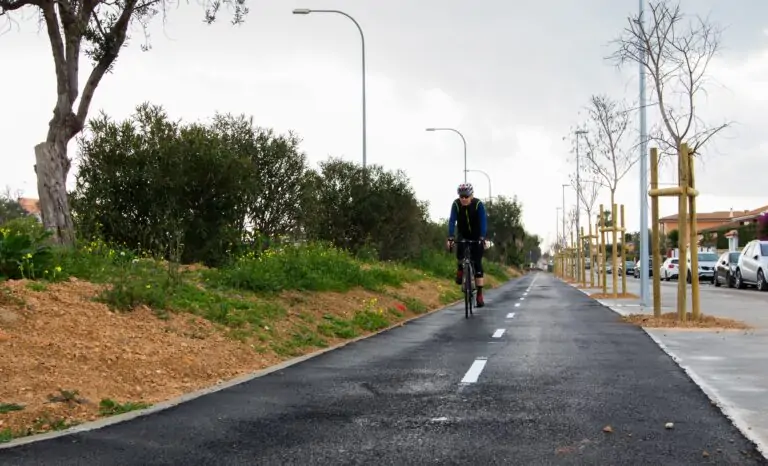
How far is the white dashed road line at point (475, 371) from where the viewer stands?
6930 millimetres

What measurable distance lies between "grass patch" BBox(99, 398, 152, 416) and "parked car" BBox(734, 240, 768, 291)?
2587 cm

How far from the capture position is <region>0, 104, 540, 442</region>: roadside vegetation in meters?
6.50

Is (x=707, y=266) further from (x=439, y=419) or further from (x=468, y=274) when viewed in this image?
(x=439, y=419)

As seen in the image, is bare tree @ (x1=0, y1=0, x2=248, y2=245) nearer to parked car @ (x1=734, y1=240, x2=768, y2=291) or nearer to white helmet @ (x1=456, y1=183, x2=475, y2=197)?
white helmet @ (x1=456, y1=183, x2=475, y2=197)

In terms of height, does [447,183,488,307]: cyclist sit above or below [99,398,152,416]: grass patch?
above

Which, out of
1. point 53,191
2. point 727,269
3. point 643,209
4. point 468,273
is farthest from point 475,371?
point 727,269

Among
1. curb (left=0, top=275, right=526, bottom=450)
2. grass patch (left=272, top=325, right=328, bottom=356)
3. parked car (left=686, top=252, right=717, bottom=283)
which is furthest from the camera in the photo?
parked car (left=686, top=252, right=717, bottom=283)

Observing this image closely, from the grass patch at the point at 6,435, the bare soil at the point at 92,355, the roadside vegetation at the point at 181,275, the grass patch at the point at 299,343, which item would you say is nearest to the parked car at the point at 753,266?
the roadside vegetation at the point at 181,275

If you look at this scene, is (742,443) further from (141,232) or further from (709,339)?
(141,232)

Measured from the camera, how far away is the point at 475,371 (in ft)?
24.3

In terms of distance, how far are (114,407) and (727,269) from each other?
30.3 m

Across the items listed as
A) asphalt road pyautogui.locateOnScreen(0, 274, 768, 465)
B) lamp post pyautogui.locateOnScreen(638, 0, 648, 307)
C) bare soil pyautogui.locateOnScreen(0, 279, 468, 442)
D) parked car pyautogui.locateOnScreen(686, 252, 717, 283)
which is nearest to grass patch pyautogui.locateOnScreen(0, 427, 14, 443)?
bare soil pyautogui.locateOnScreen(0, 279, 468, 442)

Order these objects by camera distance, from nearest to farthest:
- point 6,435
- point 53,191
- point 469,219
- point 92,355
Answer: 1. point 6,435
2. point 92,355
3. point 53,191
4. point 469,219

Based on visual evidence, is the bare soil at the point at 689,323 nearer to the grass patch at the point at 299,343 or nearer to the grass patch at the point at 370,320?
the grass patch at the point at 370,320
